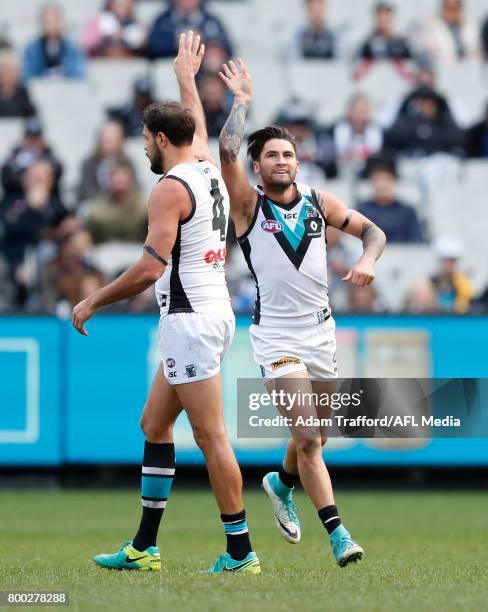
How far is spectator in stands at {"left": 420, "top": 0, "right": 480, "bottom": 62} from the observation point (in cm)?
1858

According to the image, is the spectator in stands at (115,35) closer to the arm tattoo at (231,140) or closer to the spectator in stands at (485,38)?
the spectator in stands at (485,38)

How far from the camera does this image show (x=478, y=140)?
1711cm

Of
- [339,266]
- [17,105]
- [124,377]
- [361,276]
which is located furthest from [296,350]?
[17,105]

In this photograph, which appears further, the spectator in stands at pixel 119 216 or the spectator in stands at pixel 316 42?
the spectator in stands at pixel 316 42

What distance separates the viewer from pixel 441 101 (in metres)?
16.9

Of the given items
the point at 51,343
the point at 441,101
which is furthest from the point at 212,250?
the point at 441,101

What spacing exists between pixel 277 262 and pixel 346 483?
637 centimetres

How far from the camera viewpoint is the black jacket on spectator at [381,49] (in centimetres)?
1823

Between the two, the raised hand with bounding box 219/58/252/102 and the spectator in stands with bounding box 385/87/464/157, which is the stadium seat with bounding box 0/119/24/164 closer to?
the spectator in stands with bounding box 385/87/464/157

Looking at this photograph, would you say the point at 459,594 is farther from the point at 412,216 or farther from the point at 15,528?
the point at 412,216

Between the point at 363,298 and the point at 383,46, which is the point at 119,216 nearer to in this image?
the point at 363,298

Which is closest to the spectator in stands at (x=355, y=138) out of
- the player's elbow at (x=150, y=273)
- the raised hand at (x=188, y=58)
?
the raised hand at (x=188, y=58)

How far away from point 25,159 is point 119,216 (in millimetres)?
1513

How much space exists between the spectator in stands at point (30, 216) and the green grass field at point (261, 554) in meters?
3.19
